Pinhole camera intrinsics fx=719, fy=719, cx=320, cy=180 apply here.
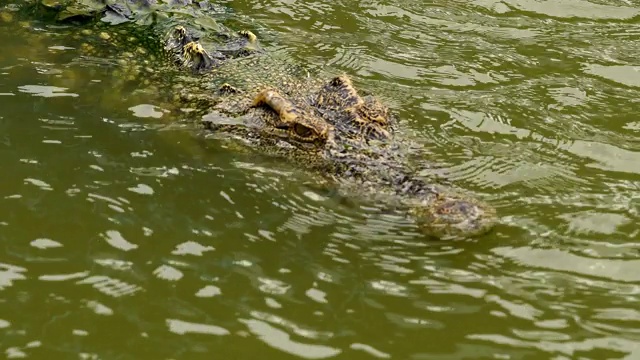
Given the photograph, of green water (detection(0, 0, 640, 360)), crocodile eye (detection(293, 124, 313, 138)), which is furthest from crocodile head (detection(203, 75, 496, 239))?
green water (detection(0, 0, 640, 360))

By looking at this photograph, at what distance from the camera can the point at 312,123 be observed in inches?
264

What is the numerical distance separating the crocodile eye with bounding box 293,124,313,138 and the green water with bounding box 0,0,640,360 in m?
0.40

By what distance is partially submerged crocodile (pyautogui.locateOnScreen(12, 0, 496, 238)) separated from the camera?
5.57 meters

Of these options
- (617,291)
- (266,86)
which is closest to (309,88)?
(266,86)

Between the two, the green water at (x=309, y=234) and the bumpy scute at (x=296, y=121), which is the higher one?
the bumpy scute at (x=296, y=121)

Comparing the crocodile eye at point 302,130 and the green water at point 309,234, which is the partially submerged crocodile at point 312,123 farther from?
the green water at point 309,234

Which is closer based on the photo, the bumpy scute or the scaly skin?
the scaly skin

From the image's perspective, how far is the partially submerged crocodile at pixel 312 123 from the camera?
18.3ft

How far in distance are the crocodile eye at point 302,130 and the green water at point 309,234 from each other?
0.40m

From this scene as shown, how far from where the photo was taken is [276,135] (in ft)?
22.7

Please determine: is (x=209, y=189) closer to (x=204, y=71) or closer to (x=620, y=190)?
(x=204, y=71)

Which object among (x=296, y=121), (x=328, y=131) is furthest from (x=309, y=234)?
(x=296, y=121)

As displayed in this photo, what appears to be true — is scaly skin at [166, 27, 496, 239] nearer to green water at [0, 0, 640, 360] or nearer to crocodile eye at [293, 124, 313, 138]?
crocodile eye at [293, 124, 313, 138]

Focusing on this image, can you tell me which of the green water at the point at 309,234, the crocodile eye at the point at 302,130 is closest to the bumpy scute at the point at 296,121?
the crocodile eye at the point at 302,130
